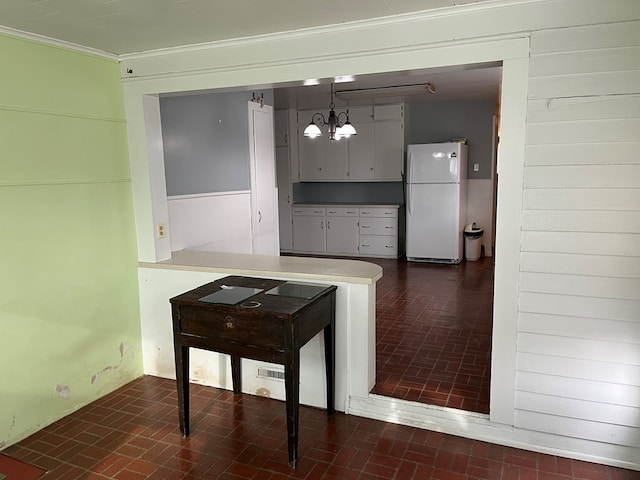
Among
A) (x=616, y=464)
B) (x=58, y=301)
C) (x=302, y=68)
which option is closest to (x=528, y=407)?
(x=616, y=464)

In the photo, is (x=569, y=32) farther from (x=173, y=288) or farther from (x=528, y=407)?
(x=173, y=288)

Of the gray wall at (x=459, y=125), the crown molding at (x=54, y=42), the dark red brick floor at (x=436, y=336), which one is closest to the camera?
the crown molding at (x=54, y=42)

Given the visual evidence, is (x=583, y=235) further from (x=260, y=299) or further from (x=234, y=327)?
(x=234, y=327)

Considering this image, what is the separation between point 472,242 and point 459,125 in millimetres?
1868

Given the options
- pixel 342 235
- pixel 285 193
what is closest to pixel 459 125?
pixel 342 235

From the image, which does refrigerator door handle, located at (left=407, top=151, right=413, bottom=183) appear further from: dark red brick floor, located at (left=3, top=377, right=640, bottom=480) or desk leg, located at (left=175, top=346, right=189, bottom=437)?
desk leg, located at (left=175, top=346, right=189, bottom=437)

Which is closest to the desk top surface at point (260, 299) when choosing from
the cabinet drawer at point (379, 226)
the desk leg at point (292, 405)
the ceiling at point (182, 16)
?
the desk leg at point (292, 405)

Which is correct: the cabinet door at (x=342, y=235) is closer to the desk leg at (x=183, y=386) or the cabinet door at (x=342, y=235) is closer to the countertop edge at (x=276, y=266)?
the countertop edge at (x=276, y=266)

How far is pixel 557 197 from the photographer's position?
2299 millimetres

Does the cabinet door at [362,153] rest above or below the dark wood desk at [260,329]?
above

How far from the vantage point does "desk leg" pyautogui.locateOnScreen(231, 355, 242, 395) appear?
10.4 ft

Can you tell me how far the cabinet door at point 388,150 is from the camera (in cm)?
748

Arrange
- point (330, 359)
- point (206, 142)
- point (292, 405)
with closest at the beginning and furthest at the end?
point (292, 405) → point (330, 359) → point (206, 142)

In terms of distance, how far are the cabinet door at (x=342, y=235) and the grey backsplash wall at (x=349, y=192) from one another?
2.25 feet
